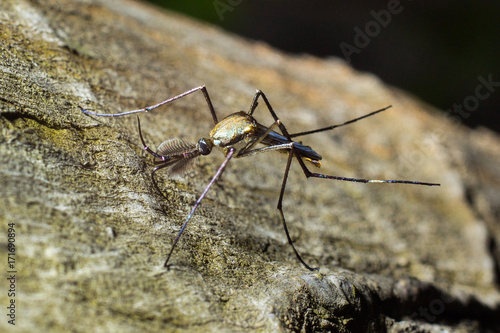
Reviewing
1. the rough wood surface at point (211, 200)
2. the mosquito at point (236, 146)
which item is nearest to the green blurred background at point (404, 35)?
the rough wood surface at point (211, 200)

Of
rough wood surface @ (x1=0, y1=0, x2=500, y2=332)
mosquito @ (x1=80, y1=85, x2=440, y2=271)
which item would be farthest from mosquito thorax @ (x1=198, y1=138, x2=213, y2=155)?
rough wood surface @ (x1=0, y1=0, x2=500, y2=332)

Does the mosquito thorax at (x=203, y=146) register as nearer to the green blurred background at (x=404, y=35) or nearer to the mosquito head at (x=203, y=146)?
the mosquito head at (x=203, y=146)

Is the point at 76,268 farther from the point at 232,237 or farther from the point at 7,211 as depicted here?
the point at 232,237

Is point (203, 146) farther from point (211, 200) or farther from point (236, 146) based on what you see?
point (211, 200)

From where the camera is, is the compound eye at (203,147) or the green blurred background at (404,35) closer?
the compound eye at (203,147)

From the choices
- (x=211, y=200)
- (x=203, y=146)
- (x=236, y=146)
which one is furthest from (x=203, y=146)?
(x=211, y=200)

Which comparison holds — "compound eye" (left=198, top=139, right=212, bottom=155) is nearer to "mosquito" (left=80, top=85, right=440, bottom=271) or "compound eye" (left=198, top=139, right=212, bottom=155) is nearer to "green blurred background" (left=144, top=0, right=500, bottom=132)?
"mosquito" (left=80, top=85, right=440, bottom=271)
